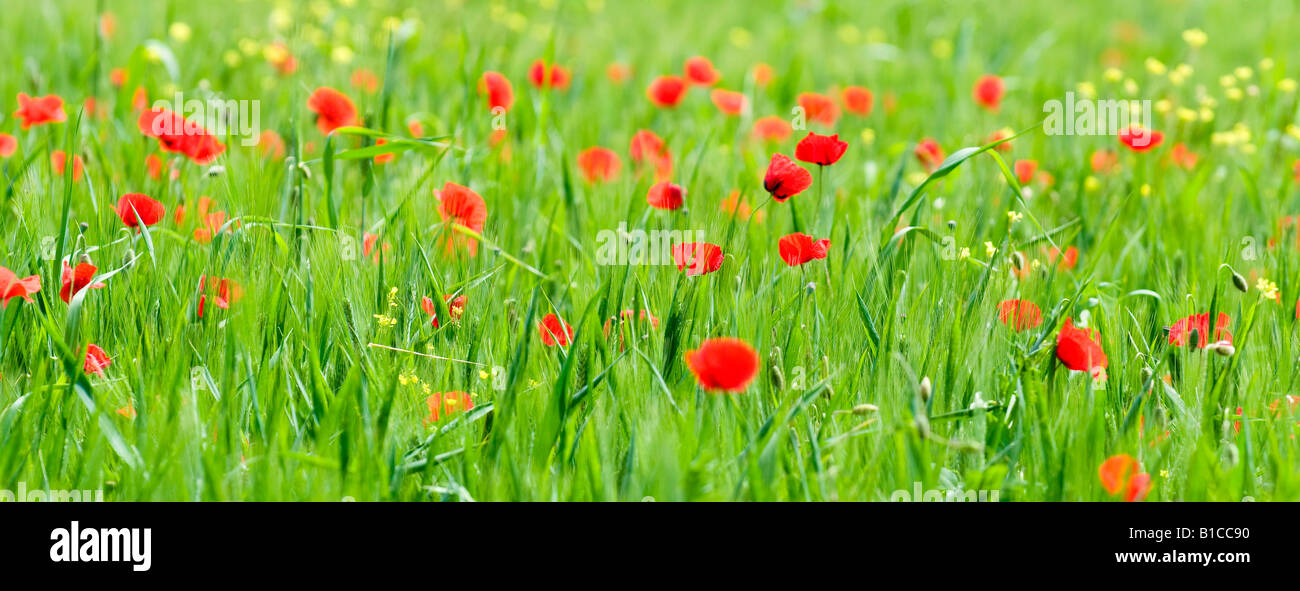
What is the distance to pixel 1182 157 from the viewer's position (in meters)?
3.19

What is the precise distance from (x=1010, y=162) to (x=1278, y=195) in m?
0.64

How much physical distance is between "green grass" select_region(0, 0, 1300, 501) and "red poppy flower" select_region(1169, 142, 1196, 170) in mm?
103

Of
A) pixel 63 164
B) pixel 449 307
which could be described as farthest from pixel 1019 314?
pixel 63 164

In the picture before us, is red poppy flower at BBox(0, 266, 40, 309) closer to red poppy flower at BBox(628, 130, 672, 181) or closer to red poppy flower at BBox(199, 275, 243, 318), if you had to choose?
red poppy flower at BBox(199, 275, 243, 318)

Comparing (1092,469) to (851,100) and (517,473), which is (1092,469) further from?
(851,100)

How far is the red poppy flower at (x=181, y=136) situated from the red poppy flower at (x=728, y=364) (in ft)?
4.20

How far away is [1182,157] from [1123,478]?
203 centimetres

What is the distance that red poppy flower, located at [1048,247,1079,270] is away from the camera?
2117mm

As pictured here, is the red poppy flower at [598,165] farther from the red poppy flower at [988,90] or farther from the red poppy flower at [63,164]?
the red poppy flower at [988,90]

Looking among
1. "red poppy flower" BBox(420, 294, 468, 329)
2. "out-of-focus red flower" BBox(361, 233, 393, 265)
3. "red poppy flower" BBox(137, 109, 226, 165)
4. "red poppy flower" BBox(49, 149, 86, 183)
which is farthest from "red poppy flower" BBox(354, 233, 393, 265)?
"red poppy flower" BBox(49, 149, 86, 183)

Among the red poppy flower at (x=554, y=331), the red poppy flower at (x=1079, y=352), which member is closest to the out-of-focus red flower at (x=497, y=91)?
the red poppy flower at (x=554, y=331)

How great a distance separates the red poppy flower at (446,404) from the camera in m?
1.60

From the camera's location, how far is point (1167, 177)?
3082mm
